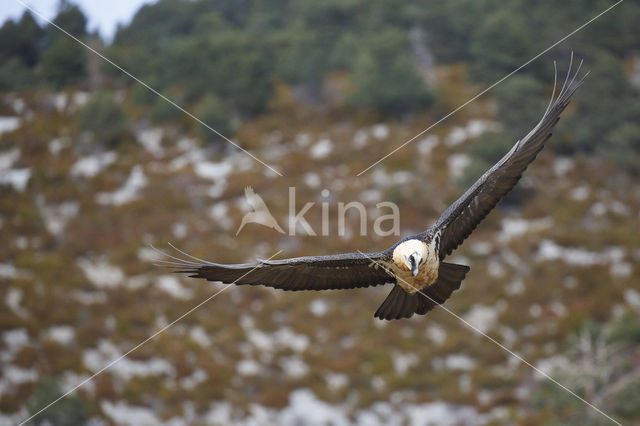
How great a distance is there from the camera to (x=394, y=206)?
26000 millimetres

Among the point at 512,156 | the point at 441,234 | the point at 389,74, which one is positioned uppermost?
the point at 512,156

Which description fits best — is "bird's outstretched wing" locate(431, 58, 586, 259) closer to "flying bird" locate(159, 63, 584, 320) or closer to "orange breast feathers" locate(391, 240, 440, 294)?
"flying bird" locate(159, 63, 584, 320)

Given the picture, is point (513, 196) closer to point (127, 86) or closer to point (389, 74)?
point (389, 74)

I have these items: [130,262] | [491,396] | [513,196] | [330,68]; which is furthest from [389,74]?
[491,396]

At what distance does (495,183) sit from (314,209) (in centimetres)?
1765

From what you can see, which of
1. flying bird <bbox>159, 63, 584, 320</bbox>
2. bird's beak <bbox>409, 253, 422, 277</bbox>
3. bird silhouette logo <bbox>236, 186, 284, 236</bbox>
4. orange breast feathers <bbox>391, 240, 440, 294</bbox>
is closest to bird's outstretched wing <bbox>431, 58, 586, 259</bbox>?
flying bird <bbox>159, 63, 584, 320</bbox>

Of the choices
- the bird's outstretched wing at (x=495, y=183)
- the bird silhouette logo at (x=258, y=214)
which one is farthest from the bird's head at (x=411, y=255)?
the bird silhouette logo at (x=258, y=214)

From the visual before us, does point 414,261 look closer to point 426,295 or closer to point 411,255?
point 411,255

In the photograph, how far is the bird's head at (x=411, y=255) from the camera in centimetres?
795

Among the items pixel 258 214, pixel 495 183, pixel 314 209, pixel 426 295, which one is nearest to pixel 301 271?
pixel 426 295

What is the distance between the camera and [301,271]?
28.9ft

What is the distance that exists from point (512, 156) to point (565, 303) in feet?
49.4

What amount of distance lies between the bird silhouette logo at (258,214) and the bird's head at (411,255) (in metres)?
17.1

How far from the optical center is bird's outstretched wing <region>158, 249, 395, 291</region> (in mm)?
8195
